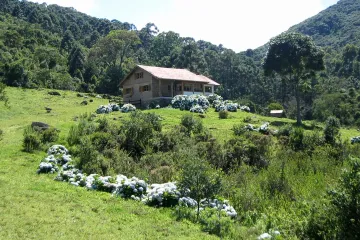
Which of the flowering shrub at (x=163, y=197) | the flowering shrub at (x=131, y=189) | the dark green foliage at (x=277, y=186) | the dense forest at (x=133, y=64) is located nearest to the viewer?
the flowering shrub at (x=163, y=197)

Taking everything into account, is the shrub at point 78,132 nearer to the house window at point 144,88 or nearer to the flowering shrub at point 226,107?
the flowering shrub at point 226,107

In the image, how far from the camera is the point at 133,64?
80625 mm

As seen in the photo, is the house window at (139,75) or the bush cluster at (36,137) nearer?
the bush cluster at (36,137)

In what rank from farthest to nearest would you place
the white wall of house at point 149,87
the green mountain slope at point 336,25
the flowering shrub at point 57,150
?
the green mountain slope at point 336,25 < the white wall of house at point 149,87 < the flowering shrub at point 57,150

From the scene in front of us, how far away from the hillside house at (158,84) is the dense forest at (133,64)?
1373cm

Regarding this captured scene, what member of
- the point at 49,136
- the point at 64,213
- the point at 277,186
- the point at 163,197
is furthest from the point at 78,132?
the point at 277,186

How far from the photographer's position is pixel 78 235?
32.3 feet

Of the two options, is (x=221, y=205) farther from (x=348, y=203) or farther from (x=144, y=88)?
(x=144, y=88)

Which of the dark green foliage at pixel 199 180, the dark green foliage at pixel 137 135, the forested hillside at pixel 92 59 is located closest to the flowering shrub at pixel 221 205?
the dark green foliage at pixel 199 180

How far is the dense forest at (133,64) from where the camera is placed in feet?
196

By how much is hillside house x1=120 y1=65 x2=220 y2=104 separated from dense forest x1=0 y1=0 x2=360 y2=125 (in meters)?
13.7

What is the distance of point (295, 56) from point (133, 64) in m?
45.9

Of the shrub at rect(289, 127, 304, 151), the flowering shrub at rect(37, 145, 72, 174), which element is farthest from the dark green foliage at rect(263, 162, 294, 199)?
the flowering shrub at rect(37, 145, 72, 174)

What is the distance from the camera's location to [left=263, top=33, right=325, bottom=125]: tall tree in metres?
42.0
